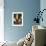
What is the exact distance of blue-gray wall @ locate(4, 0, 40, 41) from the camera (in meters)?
5.10

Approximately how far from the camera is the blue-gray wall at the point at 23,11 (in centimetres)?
510

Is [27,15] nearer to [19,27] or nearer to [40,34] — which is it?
[19,27]

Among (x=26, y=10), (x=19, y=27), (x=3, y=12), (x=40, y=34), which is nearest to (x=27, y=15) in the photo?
(x=26, y=10)

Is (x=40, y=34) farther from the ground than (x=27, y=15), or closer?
closer

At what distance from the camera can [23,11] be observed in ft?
16.8

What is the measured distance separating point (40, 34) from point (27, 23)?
108 inches

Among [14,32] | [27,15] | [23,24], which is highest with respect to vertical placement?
[27,15]

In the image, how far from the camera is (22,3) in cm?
511

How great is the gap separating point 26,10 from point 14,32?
984mm

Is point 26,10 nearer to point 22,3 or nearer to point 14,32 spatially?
point 22,3

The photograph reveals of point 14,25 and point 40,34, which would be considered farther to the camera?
point 14,25

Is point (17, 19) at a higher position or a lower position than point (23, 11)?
lower

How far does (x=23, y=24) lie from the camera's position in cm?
513

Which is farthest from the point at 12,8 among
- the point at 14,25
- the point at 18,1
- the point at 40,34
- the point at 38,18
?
the point at 40,34
